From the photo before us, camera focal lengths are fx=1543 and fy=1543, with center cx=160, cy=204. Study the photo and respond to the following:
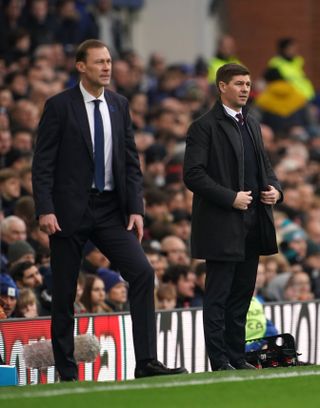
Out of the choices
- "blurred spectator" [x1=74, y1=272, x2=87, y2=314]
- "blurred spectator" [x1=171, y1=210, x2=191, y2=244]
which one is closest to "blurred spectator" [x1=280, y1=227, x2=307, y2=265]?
"blurred spectator" [x1=171, y1=210, x2=191, y2=244]

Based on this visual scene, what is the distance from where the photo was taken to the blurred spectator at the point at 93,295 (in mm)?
12930

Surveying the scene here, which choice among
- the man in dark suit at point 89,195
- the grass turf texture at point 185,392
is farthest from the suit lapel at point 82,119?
the grass turf texture at point 185,392

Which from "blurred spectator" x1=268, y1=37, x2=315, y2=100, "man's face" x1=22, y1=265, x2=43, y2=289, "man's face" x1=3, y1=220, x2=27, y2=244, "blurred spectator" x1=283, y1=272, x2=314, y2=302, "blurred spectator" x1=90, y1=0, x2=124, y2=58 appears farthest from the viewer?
"blurred spectator" x1=90, y1=0, x2=124, y2=58

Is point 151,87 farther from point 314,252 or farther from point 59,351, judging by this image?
point 59,351

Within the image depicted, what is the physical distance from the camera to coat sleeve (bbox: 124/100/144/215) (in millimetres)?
10109

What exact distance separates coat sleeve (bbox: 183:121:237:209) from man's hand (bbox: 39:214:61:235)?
3.30 ft

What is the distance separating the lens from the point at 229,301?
35.0 ft

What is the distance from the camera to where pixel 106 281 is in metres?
13.8

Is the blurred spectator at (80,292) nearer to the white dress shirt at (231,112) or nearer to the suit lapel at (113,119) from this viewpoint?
the white dress shirt at (231,112)

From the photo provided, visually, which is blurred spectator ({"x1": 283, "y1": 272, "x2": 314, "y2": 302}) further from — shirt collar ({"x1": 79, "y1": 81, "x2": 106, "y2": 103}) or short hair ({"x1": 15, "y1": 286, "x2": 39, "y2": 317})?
shirt collar ({"x1": 79, "y1": 81, "x2": 106, "y2": 103})

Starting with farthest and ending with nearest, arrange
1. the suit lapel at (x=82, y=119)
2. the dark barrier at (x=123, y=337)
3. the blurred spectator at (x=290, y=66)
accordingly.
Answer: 1. the blurred spectator at (x=290, y=66)
2. the dark barrier at (x=123, y=337)
3. the suit lapel at (x=82, y=119)

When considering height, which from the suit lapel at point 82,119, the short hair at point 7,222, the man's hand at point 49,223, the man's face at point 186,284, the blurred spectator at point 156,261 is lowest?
the man's face at point 186,284

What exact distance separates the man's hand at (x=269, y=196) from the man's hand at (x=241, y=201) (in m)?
0.21

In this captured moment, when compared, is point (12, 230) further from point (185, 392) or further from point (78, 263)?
A: point (185, 392)
